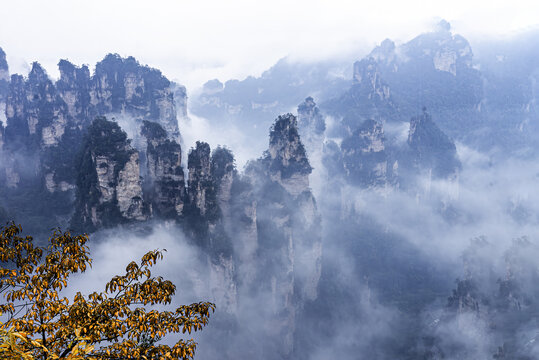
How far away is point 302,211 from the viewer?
73.1 metres

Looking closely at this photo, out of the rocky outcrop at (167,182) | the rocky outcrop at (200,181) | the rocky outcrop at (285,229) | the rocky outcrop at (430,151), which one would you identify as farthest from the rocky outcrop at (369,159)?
the rocky outcrop at (167,182)

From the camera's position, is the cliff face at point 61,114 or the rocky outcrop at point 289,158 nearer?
the rocky outcrop at point 289,158

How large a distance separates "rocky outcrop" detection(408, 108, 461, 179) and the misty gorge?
1.39ft

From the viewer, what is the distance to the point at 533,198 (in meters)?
125

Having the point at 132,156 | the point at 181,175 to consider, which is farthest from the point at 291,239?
the point at 132,156

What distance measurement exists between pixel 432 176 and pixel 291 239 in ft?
218

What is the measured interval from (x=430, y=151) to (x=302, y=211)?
59.1 m

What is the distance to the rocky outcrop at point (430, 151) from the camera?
114 meters

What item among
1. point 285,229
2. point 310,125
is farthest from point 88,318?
point 310,125

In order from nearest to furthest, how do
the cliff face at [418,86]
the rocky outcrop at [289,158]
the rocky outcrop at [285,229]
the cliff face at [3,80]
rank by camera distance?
the rocky outcrop at [285,229] < the rocky outcrop at [289,158] < the cliff face at [3,80] < the cliff face at [418,86]

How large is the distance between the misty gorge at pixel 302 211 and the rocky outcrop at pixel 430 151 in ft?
1.39

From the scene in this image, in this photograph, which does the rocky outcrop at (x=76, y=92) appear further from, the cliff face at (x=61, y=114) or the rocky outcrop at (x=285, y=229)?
the rocky outcrop at (x=285, y=229)

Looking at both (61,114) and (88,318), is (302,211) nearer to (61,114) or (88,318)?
(61,114)

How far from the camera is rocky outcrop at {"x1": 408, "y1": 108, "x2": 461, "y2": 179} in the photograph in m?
114
